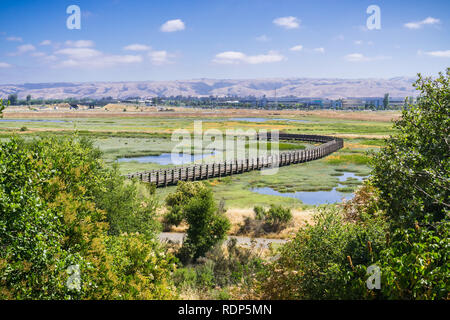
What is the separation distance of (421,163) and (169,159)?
4915 cm

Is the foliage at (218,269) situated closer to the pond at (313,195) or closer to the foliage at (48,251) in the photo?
the foliage at (48,251)

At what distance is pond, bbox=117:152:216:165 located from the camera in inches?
2147

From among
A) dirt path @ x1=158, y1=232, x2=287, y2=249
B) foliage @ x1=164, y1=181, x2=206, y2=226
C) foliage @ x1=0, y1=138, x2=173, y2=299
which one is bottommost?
dirt path @ x1=158, y1=232, x2=287, y2=249

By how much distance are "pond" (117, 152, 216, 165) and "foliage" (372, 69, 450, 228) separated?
43113 millimetres

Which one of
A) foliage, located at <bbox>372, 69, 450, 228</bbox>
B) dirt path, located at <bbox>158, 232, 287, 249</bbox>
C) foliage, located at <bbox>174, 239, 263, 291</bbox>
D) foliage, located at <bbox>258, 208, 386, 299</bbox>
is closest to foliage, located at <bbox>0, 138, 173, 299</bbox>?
foliage, located at <bbox>258, 208, 386, 299</bbox>

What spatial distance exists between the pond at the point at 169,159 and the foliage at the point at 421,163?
1697 inches

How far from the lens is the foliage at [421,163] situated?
9.31 m

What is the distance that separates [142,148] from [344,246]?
62.1 m

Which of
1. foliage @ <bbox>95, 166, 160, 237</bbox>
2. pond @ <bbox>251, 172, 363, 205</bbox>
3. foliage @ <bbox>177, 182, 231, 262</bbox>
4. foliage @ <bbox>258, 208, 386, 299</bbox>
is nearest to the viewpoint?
foliage @ <bbox>258, 208, 386, 299</bbox>

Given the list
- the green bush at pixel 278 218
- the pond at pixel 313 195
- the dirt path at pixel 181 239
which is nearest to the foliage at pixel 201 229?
the dirt path at pixel 181 239

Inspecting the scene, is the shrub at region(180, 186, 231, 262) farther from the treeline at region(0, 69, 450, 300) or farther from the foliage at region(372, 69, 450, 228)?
the foliage at region(372, 69, 450, 228)

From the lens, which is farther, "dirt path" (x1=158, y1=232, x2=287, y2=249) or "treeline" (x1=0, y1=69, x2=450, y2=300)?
"dirt path" (x1=158, y1=232, x2=287, y2=249)
